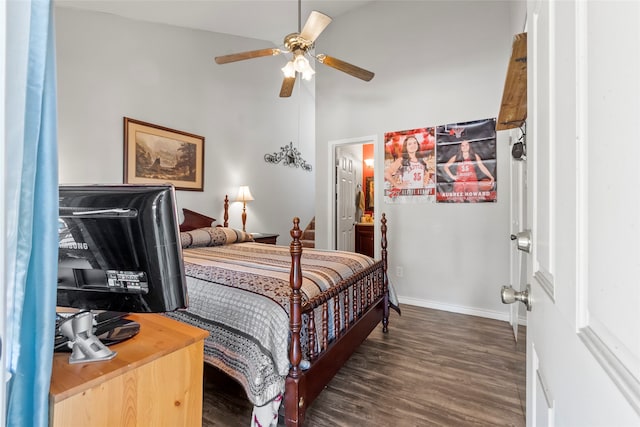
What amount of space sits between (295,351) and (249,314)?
289mm

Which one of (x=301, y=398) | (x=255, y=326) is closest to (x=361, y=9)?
(x=255, y=326)

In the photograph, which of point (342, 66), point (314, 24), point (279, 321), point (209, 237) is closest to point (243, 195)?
point (209, 237)

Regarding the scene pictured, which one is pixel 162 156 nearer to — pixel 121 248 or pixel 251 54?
pixel 251 54

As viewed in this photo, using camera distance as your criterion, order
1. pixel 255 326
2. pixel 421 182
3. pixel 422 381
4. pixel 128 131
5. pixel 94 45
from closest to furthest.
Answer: pixel 255 326 → pixel 422 381 → pixel 94 45 → pixel 128 131 → pixel 421 182

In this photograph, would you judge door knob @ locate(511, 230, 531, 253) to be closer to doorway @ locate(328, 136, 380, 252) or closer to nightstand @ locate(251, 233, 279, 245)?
doorway @ locate(328, 136, 380, 252)

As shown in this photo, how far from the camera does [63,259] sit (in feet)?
2.71

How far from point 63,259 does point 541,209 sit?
3.93ft

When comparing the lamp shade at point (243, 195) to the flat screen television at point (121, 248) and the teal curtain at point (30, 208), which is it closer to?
the flat screen television at point (121, 248)

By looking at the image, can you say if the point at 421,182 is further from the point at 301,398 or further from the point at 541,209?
the point at 541,209

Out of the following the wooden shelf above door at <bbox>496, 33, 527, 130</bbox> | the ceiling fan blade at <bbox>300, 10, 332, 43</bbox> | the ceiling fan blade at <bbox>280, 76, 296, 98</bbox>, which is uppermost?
the ceiling fan blade at <bbox>300, 10, 332, 43</bbox>

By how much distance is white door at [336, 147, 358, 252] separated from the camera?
14.4 feet

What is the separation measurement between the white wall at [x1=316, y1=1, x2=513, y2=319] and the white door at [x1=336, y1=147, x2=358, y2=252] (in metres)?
0.35

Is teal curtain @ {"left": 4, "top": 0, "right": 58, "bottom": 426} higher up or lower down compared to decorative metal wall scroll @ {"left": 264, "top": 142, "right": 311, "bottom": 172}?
lower down

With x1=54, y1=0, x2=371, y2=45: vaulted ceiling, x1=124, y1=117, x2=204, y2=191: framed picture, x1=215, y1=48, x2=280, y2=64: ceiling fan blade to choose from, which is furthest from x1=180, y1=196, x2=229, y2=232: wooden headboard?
x1=54, y1=0, x2=371, y2=45: vaulted ceiling
